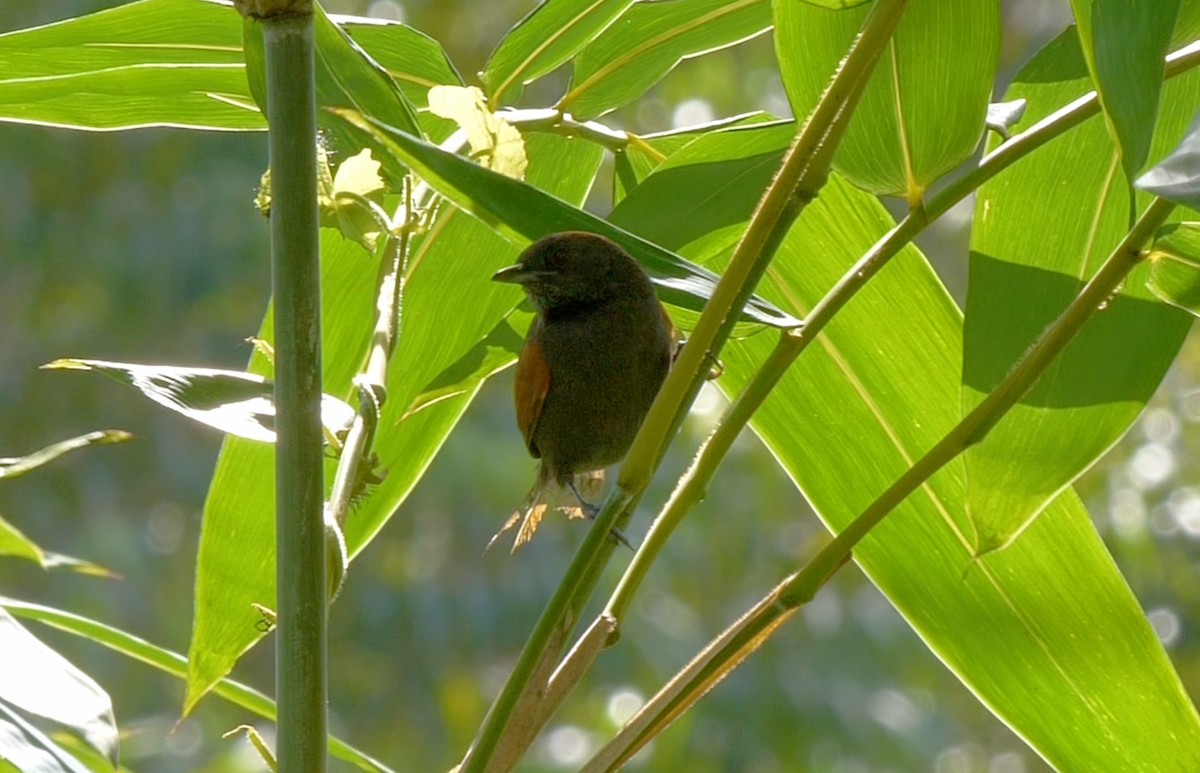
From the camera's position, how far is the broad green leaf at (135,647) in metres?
1.26

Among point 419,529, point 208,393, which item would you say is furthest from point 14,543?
point 419,529

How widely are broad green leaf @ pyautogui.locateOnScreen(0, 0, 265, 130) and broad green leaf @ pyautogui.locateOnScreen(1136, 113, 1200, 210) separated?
0.88m

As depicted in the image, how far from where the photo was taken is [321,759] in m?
0.81

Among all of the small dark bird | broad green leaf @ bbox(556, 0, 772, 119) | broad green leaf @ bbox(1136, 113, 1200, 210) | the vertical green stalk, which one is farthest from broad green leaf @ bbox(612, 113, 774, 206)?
broad green leaf @ bbox(1136, 113, 1200, 210)

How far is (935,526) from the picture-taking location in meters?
1.53

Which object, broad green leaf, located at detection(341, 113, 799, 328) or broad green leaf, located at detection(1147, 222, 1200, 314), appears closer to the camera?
broad green leaf, located at detection(341, 113, 799, 328)

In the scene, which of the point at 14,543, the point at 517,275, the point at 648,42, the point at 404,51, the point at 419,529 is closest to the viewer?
the point at 14,543

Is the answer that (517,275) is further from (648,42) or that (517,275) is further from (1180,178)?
(1180,178)

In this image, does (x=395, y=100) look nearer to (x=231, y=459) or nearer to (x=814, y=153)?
(x=814, y=153)

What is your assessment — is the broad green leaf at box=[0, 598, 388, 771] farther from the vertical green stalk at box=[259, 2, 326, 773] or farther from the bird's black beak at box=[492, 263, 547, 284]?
the bird's black beak at box=[492, 263, 547, 284]

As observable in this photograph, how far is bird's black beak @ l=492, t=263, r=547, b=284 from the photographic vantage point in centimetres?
170

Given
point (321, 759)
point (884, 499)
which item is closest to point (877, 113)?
point (884, 499)

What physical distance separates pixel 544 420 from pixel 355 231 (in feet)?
3.99

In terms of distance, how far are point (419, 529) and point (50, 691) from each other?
27.4 feet
